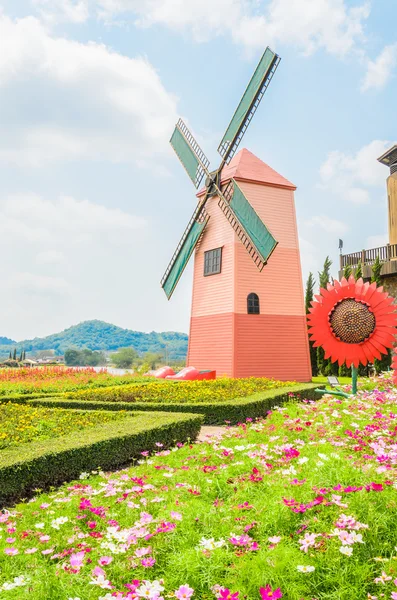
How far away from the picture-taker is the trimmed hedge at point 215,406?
11151 millimetres

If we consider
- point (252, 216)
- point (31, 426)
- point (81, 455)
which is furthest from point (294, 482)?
point (252, 216)

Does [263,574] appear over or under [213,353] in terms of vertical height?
under

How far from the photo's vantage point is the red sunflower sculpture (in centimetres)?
1041

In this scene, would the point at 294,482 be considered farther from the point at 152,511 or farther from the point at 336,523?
the point at 152,511

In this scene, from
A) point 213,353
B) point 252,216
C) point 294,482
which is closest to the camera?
point 294,482

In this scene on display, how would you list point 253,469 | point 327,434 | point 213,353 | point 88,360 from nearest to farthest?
point 253,469, point 327,434, point 213,353, point 88,360

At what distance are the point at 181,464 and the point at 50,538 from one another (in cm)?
244

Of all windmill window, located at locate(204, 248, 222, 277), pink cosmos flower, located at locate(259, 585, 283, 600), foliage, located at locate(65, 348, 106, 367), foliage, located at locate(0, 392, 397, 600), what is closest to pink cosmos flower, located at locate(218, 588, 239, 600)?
foliage, located at locate(0, 392, 397, 600)

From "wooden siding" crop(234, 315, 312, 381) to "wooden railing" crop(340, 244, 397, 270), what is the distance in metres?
6.27

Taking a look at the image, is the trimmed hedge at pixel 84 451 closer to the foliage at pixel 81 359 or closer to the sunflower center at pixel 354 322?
the sunflower center at pixel 354 322

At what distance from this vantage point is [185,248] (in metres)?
21.4

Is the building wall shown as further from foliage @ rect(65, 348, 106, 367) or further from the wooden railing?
foliage @ rect(65, 348, 106, 367)

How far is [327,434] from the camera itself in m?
7.04

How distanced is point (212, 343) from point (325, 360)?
27.0ft
